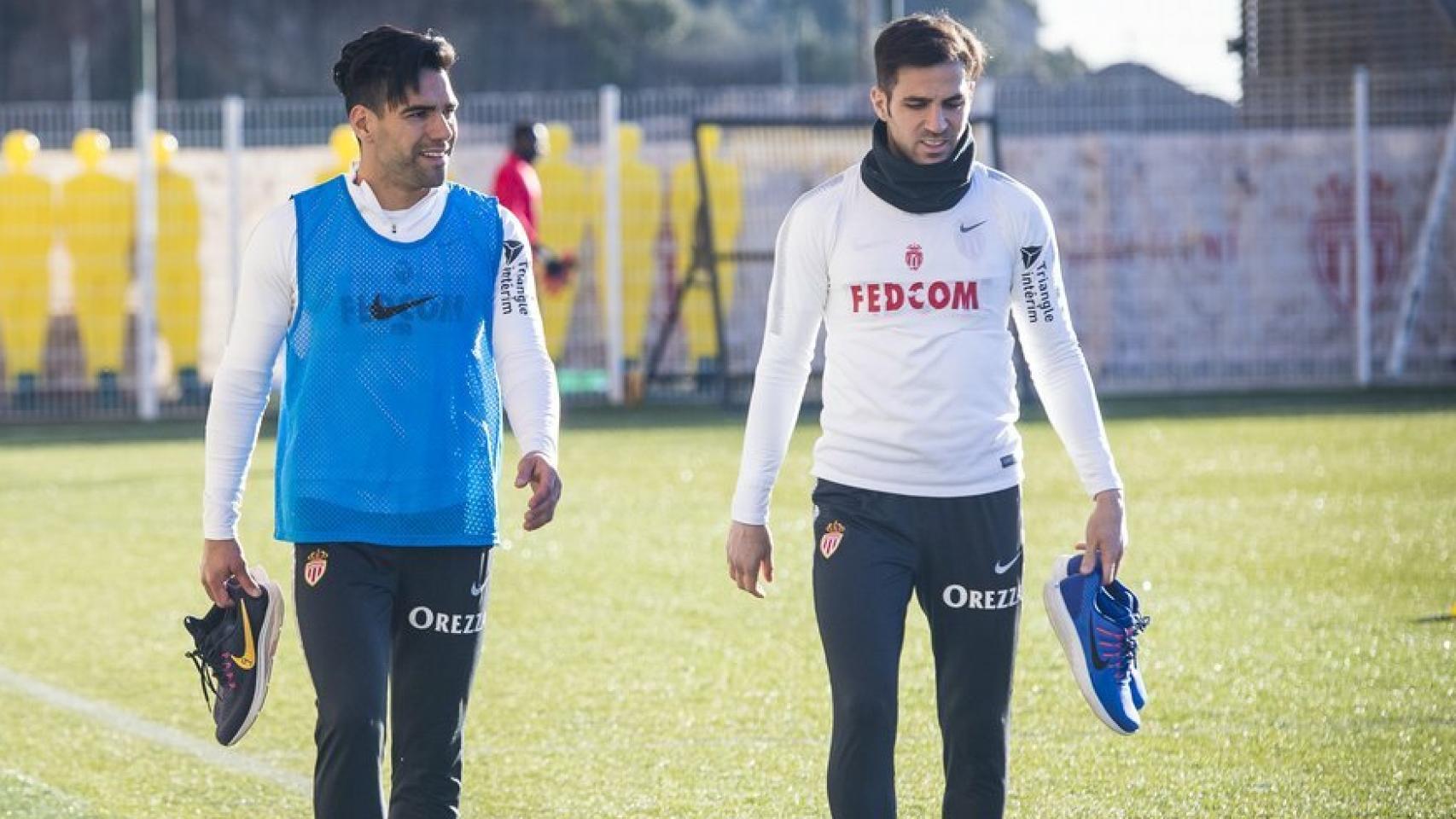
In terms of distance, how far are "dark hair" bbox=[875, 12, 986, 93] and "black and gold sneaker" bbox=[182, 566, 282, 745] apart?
1697 millimetres

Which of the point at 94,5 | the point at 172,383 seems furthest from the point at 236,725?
the point at 94,5

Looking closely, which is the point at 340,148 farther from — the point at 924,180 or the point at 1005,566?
the point at 1005,566

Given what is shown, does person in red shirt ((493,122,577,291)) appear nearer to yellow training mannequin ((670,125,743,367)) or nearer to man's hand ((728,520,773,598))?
yellow training mannequin ((670,125,743,367))

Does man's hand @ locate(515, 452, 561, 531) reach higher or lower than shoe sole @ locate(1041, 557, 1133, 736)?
higher

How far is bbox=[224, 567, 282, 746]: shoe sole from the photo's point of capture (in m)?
4.93

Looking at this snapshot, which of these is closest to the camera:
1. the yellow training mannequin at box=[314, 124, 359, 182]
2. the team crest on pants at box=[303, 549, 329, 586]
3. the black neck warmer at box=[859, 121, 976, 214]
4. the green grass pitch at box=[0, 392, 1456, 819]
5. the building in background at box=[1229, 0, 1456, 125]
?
the team crest on pants at box=[303, 549, 329, 586]

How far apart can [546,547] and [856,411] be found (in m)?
7.14

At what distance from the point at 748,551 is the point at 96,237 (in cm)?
1735

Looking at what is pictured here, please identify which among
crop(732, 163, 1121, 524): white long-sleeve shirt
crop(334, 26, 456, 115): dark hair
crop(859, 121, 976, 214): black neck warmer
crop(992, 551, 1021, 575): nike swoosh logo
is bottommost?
crop(992, 551, 1021, 575): nike swoosh logo

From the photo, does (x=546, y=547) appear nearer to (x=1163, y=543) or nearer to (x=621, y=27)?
(x=1163, y=543)

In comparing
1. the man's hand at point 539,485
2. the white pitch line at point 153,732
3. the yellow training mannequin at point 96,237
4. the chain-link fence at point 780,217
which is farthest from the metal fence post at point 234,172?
the man's hand at point 539,485

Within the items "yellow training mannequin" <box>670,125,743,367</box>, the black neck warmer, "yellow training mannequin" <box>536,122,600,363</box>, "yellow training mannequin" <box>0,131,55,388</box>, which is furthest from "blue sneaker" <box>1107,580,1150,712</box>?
"yellow training mannequin" <box>0,131,55,388</box>

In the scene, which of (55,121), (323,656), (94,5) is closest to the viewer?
(323,656)

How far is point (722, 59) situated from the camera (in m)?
68.4
